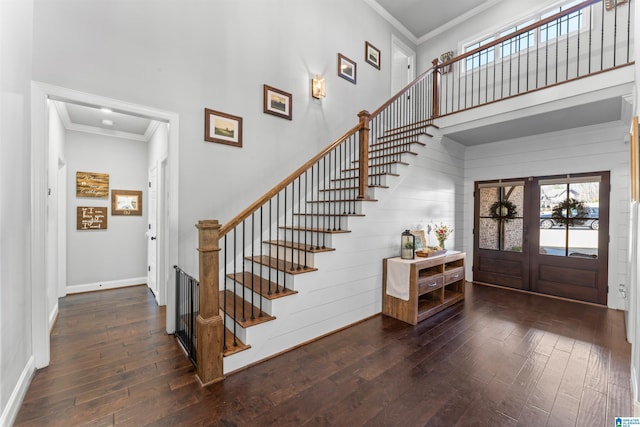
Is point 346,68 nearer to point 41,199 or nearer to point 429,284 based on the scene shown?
point 429,284

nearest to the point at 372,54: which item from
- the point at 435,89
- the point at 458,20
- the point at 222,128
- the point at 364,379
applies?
the point at 435,89

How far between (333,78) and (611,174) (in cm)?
442

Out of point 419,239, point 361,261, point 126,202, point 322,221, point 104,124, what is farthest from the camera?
point 126,202

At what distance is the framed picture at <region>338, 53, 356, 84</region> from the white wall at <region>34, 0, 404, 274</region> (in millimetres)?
126

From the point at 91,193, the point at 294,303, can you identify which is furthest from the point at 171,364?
the point at 91,193

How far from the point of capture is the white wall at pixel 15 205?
5.70 feet

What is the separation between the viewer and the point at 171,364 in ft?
7.96

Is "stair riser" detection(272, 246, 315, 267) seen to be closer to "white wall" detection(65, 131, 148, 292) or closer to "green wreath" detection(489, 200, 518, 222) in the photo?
"white wall" detection(65, 131, 148, 292)

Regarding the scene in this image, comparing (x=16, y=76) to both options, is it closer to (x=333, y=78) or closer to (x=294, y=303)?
(x=294, y=303)

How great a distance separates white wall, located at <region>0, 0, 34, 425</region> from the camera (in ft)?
5.70

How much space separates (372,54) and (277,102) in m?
2.77

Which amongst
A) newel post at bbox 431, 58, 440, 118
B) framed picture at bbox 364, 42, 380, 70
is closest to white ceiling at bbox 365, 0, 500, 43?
framed picture at bbox 364, 42, 380, 70

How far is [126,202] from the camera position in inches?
197

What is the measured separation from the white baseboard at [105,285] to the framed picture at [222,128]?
3.44 metres
